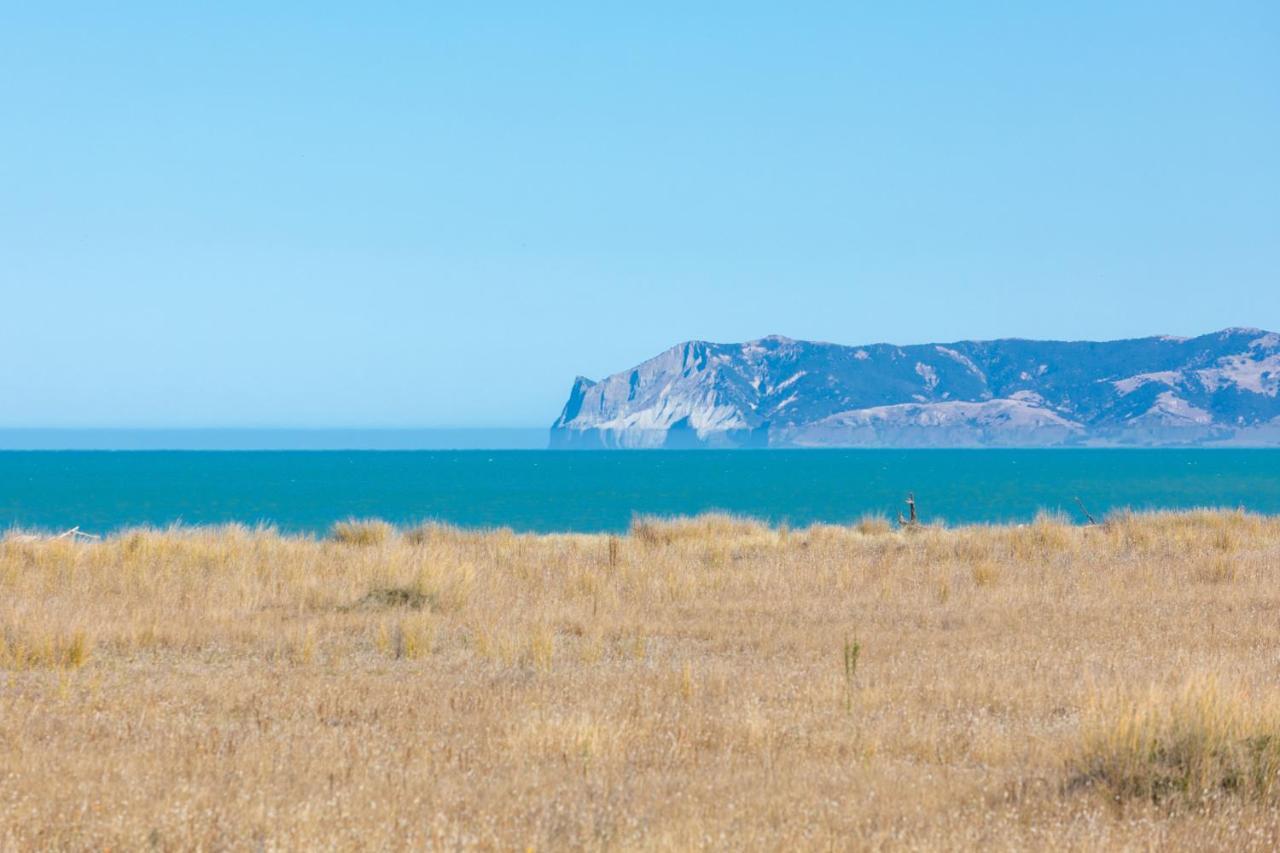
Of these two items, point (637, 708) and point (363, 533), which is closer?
point (637, 708)

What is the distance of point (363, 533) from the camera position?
973 inches

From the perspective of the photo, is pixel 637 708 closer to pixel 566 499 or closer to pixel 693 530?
pixel 693 530

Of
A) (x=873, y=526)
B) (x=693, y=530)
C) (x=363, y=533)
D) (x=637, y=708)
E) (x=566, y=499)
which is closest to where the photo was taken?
(x=637, y=708)

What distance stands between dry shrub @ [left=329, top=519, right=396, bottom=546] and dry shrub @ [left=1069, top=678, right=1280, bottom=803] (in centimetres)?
1752

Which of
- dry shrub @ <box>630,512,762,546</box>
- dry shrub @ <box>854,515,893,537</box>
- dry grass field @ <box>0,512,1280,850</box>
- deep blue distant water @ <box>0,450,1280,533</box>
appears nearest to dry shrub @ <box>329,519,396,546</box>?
dry shrub @ <box>630,512,762,546</box>

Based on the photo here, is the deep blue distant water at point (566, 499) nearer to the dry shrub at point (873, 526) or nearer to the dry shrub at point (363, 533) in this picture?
the dry shrub at point (873, 526)

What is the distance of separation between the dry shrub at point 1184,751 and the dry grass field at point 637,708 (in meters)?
0.02

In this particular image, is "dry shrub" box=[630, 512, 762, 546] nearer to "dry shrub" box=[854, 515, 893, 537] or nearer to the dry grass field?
"dry shrub" box=[854, 515, 893, 537]

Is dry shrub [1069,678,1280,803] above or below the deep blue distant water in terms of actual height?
above

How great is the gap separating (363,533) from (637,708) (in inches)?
648

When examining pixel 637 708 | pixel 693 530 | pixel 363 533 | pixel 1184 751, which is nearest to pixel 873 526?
pixel 693 530

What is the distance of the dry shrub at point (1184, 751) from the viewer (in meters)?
7.05

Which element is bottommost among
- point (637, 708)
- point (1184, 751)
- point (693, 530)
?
point (693, 530)

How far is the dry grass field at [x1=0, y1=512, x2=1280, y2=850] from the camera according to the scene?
6434 mm
